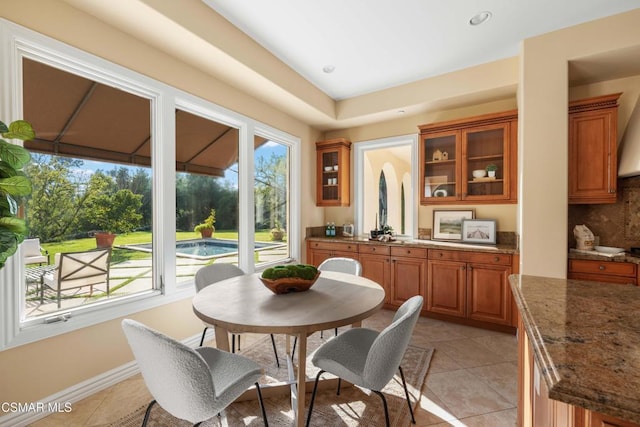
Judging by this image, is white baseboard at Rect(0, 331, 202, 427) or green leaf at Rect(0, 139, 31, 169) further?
white baseboard at Rect(0, 331, 202, 427)

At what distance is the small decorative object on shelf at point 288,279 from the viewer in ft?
5.96

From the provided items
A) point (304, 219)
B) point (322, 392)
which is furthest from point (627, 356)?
point (304, 219)

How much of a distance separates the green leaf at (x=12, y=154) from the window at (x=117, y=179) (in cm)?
66

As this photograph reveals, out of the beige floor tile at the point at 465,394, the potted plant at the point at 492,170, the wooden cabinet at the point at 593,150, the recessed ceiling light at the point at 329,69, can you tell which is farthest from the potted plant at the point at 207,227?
the wooden cabinet at the point at 593,150

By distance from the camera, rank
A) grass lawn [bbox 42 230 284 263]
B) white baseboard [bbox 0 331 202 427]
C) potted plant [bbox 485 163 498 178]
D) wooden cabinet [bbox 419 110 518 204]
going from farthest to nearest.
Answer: potted plant [bbox 485 163 498 178] < wooden cabinet [bbox 419 110 518 204] < grass lawn [bbox 42 230 284 263] < white baseboard [bbox 0 331 202 427]

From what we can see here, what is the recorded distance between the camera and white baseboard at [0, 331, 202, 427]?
5.61 ft

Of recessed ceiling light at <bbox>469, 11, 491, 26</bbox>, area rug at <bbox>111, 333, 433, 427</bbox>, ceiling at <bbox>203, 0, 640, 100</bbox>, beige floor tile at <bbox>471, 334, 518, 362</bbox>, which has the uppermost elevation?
ceiling at <bbox>203, 0, 640, 100</bbox>

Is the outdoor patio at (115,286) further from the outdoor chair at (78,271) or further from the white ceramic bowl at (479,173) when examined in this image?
the white ceramic bowl at (479,173)

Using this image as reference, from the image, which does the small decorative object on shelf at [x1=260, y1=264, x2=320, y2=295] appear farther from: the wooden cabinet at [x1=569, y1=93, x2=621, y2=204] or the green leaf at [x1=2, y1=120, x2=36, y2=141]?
the wooden cabinet at [x1=569, y1=93, x2=621, y2=204]

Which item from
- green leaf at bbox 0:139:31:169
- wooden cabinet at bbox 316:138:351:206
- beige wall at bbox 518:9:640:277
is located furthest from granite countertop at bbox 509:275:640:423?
wooden cabinet at bbox 316:138:351:206

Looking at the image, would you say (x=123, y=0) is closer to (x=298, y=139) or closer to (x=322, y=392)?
(x=298, y=139)

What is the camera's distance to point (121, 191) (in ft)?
7.69

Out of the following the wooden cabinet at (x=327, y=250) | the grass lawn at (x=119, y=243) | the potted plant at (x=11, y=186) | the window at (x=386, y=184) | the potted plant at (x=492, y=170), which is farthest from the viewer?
the window at (x=386, y=184)

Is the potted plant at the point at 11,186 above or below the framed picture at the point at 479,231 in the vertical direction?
above
